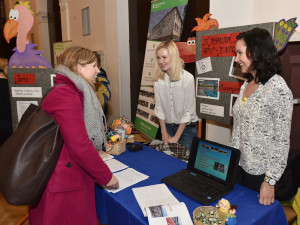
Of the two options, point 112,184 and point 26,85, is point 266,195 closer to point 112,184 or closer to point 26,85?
point 112,184

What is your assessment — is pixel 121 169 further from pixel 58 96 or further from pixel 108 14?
pixel 108 14

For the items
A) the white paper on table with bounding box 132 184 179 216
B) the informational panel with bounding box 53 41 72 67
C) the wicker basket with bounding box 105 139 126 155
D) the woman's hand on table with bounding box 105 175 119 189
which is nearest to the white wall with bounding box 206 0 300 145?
the wicker basket with bounding box 105 139 126 155

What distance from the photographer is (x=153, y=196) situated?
1241 mm

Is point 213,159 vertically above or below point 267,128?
below

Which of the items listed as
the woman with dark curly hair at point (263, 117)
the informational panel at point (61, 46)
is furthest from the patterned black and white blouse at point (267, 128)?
the informational panel at point (61, 46)

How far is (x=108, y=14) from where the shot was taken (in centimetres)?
393

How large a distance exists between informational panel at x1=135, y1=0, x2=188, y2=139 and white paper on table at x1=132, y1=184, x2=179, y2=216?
181 cm

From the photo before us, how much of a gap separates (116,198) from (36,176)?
0.40 metres

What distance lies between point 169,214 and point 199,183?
33 centimetres

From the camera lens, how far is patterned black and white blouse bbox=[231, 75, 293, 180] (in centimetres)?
118

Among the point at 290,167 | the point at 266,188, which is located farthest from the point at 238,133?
the point at 290,167

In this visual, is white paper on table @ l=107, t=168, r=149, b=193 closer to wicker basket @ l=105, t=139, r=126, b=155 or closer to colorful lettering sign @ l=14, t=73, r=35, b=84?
wicker basket @ l=105, t=139, r=126, b=155

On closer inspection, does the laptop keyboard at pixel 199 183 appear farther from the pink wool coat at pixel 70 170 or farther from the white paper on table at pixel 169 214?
the pink wool coat at pixel 70 170

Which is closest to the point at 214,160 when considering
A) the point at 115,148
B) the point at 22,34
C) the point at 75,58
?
the point at 115,148
